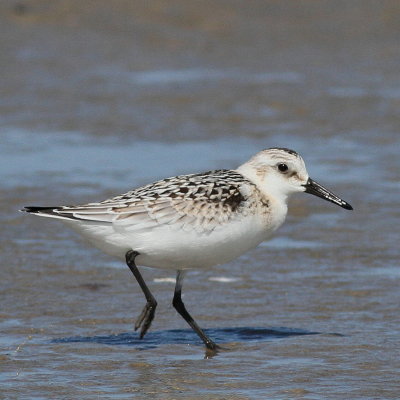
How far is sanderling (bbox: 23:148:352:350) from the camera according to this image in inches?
306

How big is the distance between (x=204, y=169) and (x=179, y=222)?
5241mm

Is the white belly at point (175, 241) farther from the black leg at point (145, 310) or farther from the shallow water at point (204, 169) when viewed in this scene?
the shallow water at point (204, 169)

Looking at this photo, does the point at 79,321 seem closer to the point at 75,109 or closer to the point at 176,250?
the point at 176,250

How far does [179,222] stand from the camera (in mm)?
7770

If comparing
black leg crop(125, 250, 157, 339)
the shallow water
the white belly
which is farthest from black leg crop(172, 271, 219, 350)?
the white belly

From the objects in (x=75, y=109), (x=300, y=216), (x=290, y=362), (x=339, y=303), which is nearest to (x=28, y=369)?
(x=290, y=362)

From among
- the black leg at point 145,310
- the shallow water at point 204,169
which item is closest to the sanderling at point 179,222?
the black leg at point 145,310

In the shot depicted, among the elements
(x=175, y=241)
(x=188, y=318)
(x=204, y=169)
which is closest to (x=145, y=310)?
(x=188, y=318)

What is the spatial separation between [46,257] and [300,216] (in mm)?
2745

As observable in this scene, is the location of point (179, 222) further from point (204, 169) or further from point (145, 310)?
point (204, 169)

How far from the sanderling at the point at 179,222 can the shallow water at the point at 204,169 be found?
2.12ft

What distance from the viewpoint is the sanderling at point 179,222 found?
7762 mm

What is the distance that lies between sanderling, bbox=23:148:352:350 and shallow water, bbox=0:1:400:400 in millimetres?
646

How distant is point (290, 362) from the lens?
7.58 metres
